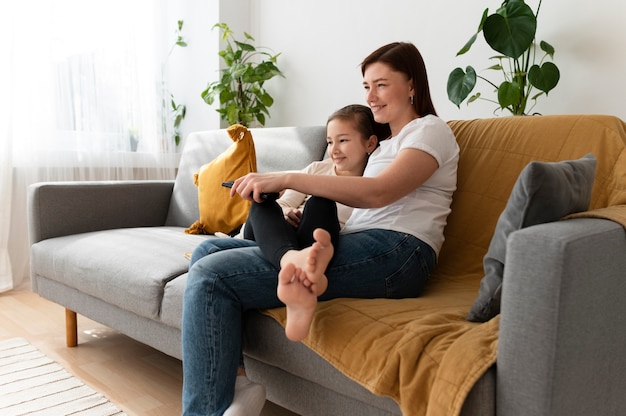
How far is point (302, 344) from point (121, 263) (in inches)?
33.3

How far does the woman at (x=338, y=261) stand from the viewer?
3.93 feet

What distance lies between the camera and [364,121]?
1645 millimetres

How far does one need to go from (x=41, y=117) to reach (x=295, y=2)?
159 centimetres

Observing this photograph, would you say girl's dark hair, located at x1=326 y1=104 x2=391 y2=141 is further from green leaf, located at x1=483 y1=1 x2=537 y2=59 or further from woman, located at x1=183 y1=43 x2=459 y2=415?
green leaf, located at x1=483 y1=1 x2=537 y2=59

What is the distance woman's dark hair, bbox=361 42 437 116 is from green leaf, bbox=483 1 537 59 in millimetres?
802

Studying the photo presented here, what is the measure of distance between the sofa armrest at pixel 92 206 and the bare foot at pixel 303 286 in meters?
1.50

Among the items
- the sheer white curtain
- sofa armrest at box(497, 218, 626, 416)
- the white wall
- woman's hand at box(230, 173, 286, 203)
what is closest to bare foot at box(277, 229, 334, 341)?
woman's hand at box(230, 173, 286, 203)

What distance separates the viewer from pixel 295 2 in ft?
10.9

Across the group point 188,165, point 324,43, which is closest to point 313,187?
point 188,165

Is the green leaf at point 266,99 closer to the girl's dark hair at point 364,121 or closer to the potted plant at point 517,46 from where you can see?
the potted plant at point 517,46

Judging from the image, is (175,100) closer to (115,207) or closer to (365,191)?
(115,207)

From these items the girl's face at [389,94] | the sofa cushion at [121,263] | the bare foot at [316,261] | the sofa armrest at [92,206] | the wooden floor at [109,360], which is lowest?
the wooden floor at [109,360]

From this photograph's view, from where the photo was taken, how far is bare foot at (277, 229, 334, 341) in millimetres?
1087

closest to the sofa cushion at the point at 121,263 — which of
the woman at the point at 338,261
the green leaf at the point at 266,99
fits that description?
the woman at the point at 338,261
